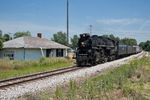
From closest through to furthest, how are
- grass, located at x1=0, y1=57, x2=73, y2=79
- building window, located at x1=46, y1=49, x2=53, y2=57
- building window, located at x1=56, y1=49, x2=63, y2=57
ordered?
1. grass, located at x1=0, y1=57, x2=73, y2=79
2. building window, located at x1=46, y1=49, x2=53, y2=57
3. building window, located at x1=56, y1=49, x2=63, y2=57

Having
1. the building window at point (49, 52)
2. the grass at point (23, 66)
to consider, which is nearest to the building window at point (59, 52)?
the building window at point (49, 52)

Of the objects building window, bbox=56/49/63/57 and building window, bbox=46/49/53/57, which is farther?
building window, bbox=56/49/63/57

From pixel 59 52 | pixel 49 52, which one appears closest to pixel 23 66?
pixel 49 52

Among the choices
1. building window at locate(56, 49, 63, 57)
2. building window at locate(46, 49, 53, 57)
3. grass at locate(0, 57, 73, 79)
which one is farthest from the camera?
building window at locate(56, 49, 63, 57)

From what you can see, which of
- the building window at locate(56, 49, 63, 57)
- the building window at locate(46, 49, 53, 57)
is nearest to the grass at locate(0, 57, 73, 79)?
the building window at locate(46, 49, 53, 57)

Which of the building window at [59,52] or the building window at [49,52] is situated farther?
the building window at [59,52]

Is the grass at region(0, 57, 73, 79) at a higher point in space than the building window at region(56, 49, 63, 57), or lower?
lower

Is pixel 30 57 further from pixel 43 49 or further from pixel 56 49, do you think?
pixel 56 49

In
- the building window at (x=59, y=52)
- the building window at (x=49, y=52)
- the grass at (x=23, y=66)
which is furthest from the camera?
the building window at (x=59, y=52)

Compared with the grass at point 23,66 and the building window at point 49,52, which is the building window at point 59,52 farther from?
the grass at point 23,66

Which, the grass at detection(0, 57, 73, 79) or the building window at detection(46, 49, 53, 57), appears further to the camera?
the building window at detection(46, 49, 53, 57)

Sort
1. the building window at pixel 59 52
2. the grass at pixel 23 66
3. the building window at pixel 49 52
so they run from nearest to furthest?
1. the grass at pixel 23 66
2. the building window at pixel 49 52
3. the building window at pixel 59 52

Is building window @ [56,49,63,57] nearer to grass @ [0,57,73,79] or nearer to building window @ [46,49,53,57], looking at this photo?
building window @ [46,49,53,57]

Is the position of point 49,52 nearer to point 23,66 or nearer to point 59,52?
point 59,52
